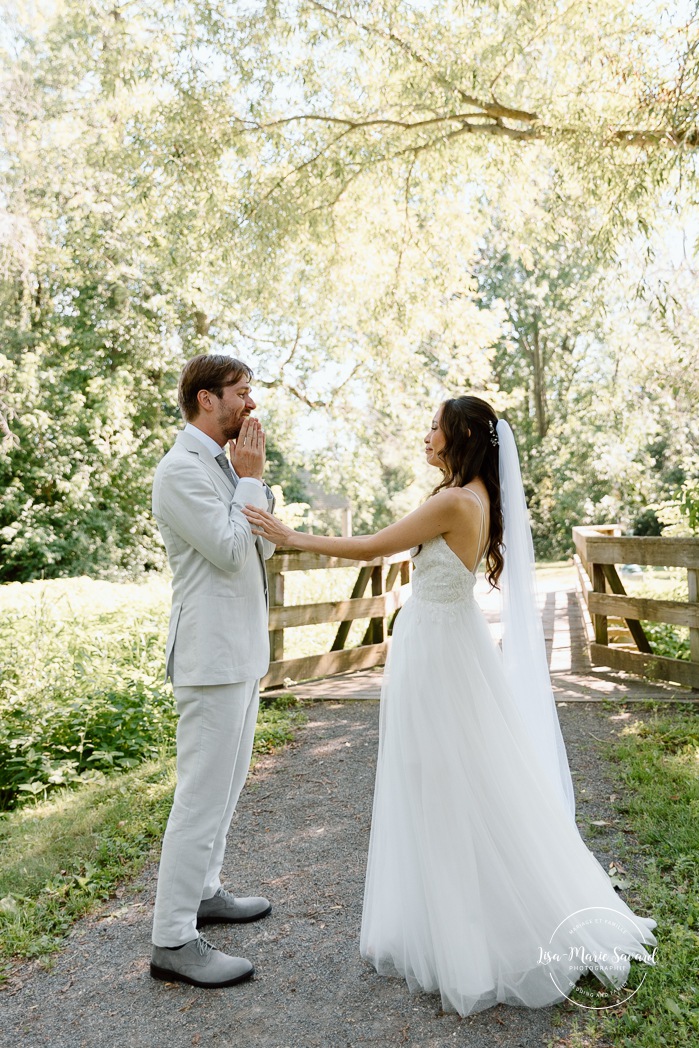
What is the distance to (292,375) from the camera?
1688cm

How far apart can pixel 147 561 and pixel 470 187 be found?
989 centimetres

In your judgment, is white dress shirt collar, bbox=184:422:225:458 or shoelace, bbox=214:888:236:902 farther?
shoelace, bbox=214:888:236:902

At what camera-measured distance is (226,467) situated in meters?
3.35

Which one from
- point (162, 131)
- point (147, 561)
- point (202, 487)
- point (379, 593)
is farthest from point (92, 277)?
point (202, 487)

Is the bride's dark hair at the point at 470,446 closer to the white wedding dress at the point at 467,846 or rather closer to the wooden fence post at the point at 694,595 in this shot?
the white wedding dress at the point at 467,846

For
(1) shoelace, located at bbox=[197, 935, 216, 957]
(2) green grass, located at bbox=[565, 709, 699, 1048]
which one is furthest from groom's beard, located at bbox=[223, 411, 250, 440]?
(2) green grass, located at bbox=[565, 709, 699, 1048]

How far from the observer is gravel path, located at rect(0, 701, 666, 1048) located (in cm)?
272

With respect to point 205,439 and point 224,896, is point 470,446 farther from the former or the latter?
point 224,896

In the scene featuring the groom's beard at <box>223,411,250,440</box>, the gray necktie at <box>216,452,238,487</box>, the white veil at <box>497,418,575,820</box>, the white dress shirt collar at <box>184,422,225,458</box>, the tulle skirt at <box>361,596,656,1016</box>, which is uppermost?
the groom's beard at <box>223,411,250,440</box>

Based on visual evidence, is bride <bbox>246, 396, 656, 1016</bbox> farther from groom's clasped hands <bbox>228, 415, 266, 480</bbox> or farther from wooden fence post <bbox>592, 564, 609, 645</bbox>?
wooden fence post <bbox>592, 564, 609, 645</bbox>

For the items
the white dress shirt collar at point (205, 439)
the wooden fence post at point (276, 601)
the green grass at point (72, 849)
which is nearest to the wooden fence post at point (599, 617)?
the wooden fence post at point (276, 601)

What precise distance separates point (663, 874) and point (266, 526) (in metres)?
2.33

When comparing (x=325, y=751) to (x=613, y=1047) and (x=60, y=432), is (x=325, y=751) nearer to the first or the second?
(x=613, y=1047)

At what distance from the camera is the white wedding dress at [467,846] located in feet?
9.42
